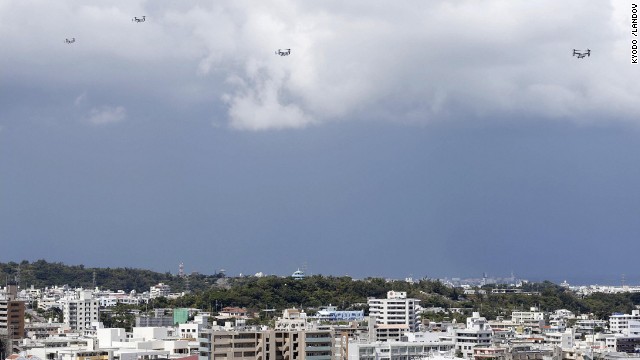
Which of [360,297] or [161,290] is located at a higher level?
[161,290]

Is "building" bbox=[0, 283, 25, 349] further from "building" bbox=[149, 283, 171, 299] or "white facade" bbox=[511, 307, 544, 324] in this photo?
"building" bbox=[149, 283, 171, 299]

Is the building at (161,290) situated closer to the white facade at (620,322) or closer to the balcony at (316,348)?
the white facade at (620,322)

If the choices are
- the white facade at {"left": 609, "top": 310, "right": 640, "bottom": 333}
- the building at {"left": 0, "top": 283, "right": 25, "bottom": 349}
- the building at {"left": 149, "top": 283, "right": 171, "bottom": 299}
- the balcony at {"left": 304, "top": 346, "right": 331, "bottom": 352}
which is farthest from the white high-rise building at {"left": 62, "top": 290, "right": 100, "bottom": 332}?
the balcony at {"left": 304, "top": 346, "right": 331, "bottom": 352}

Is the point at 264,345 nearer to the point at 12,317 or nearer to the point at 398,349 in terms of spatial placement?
the point at 398,349

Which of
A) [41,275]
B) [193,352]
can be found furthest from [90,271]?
[193,352]

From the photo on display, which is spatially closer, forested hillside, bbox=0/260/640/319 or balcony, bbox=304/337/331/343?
balcony, bbox=304/337/331/343

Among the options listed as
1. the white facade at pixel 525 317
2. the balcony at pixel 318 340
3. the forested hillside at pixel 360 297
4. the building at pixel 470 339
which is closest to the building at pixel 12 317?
the forested hillside at pixel 360 297

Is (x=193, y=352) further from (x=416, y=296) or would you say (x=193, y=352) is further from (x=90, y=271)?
(x=90, y=271)

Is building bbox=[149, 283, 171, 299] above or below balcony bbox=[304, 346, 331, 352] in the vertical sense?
above

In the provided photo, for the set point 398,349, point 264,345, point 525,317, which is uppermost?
point 525,317

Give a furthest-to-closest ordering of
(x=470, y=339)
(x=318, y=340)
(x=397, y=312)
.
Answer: (x=397, y=312) → (x=470, y=339) → (x=318, y=340)

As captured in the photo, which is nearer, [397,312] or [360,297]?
[397,312]

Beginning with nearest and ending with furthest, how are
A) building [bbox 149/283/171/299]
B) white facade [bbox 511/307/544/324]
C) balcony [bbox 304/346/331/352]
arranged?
1. balcony [bbox 304/346/331/352]
2. white facade [bbox 511/307/544/324]
3. building [bbox 149/283/171/299]

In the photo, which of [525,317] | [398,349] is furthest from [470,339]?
[525,317]
